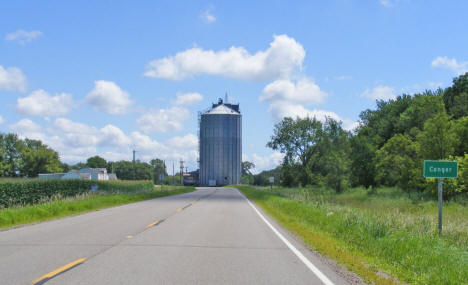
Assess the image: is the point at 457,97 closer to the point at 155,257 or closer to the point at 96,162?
the point at 155,257

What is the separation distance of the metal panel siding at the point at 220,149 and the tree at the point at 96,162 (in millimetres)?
74793

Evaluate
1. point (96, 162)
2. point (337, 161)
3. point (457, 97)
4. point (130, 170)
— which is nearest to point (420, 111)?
point (457, 97)

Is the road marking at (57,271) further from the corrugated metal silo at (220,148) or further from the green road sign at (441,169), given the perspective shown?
the corrugated metal silo at (220,148)

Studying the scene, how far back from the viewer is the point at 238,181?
128125 mm

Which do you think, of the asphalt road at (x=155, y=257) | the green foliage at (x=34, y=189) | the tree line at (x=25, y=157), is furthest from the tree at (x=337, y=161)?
the tree line at (x=25, y=157)

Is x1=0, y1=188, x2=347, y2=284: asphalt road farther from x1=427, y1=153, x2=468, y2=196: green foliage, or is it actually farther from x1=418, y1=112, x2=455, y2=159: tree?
x1=418, y1=112, x2=455, y2=159: tree

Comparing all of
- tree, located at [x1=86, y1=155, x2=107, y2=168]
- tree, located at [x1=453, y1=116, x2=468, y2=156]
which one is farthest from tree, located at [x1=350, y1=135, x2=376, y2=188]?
tree, located at [x1=86, y1=155, x2=107, y2=168]

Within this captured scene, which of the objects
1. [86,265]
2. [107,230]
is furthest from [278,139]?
[86,265]

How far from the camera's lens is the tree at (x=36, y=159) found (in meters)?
104

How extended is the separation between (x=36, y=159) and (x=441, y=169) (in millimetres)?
110693

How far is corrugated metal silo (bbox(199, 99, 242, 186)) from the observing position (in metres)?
124

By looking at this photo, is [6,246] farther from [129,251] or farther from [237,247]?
[237,247]

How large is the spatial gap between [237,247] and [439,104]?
3657 centimetres

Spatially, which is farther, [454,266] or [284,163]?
[284,163]
